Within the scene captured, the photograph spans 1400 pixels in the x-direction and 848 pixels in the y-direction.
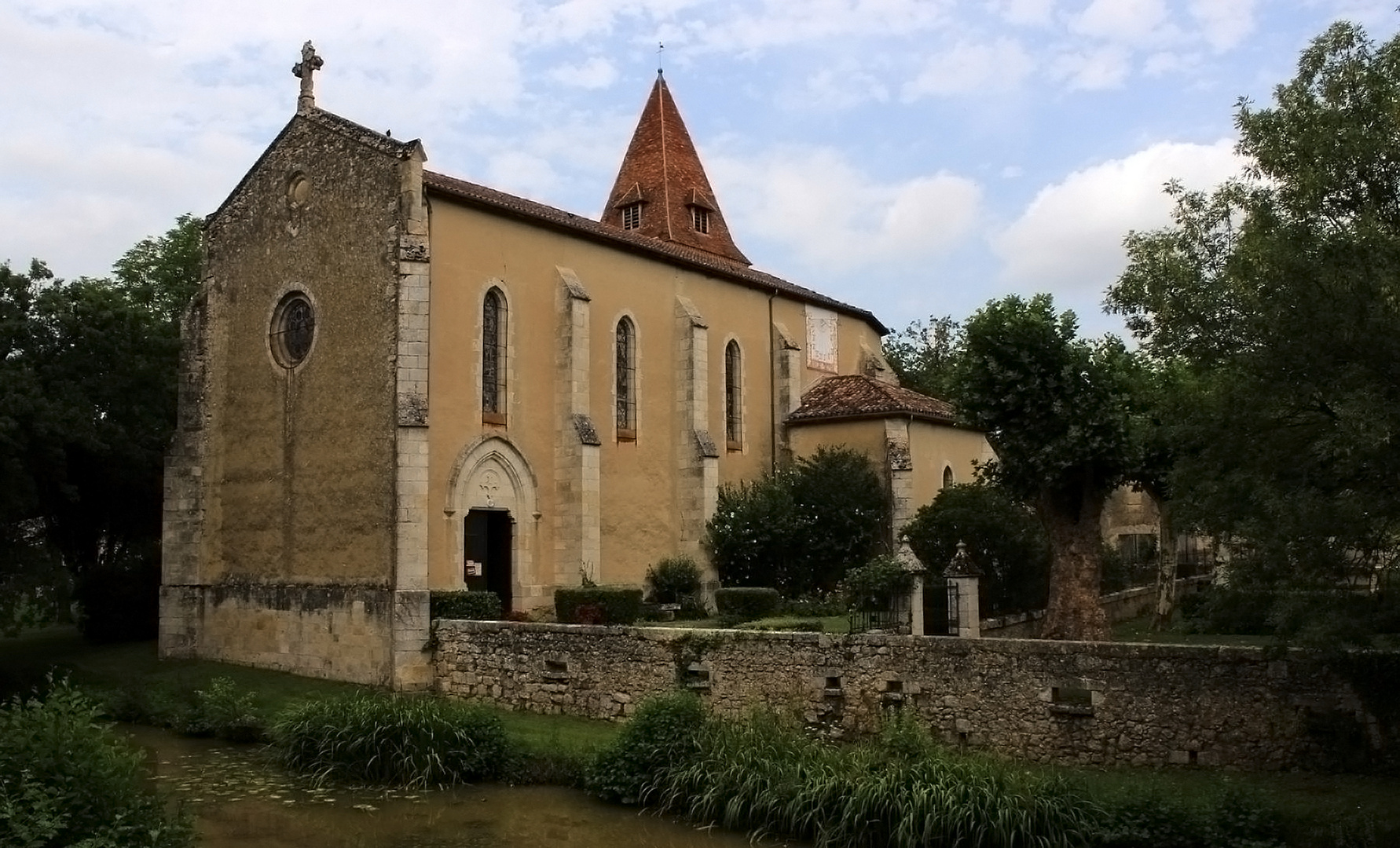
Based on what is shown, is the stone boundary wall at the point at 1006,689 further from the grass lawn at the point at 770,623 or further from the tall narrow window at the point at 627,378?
the tall narrow window at the point at 627,378

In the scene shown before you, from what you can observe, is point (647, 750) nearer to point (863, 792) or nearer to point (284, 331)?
point (863, 792)

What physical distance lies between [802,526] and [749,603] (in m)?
4.39

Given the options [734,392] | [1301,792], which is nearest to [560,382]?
[734,392]

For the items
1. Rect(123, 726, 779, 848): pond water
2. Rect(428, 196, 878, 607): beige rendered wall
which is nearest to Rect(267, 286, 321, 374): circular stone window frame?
Rect(428, 196, 878, 607): beige rendered wall

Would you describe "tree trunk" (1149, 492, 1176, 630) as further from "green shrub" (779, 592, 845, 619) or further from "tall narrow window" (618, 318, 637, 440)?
"tall narrow window" (618, 318, 637, 440)

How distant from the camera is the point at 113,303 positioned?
28.0 m

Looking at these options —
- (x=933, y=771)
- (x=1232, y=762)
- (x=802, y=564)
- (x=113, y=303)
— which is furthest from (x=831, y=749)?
(x=113, y=303)

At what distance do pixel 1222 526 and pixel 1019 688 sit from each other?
3969mm

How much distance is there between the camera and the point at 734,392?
105ft

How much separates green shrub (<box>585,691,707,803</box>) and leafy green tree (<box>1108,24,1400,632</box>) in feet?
21.3

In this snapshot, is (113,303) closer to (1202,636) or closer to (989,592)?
(989,592)

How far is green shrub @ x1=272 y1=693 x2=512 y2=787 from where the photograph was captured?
634 inches

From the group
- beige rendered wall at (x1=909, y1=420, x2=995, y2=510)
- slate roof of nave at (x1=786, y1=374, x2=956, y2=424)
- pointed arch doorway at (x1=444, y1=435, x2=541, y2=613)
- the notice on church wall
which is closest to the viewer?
pointed arch doorway at (x1=444, y1=435, x2=541, y2=613)

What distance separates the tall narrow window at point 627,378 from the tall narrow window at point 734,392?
3987mm
